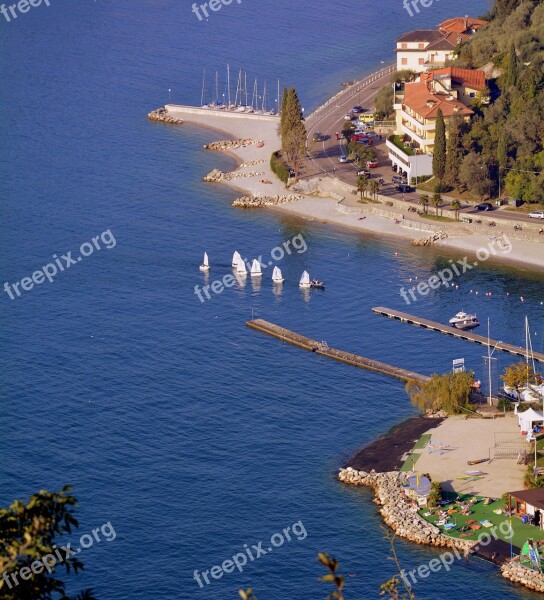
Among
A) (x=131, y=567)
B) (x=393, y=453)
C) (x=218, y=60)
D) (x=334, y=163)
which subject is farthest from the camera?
(x=218, y=60)

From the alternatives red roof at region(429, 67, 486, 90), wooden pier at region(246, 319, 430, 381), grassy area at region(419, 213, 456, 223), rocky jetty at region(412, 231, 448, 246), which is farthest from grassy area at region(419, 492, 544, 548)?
red roof at region(429, 67, 486, 90)

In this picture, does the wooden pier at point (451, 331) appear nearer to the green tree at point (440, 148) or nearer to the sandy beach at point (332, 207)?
the sandy beach at point (332, 207)

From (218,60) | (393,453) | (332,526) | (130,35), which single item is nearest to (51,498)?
(332,526)

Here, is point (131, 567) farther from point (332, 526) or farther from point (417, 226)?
point (417, 226)

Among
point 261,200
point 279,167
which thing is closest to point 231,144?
point 279,167

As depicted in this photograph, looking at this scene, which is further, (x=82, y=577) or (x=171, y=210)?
(x=171, y=210)

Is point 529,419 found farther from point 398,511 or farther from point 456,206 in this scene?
point 456,206

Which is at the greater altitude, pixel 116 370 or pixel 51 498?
pixel 51 498
